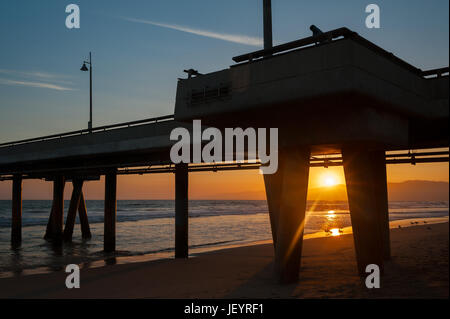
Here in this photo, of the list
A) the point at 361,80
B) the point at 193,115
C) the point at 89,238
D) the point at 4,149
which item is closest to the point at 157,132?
the point at 193,115

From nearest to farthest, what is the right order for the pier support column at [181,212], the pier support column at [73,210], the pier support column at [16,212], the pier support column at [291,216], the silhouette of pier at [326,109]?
1. the silhouette of pier at [326,109]
2. the pier support column at [291,216]
3. the pier support column at [181,212]
4. the pier support column at [16,212]
5. the pier support column at [73,210]

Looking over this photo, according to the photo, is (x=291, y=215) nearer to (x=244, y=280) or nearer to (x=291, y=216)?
(x=291, y=216)

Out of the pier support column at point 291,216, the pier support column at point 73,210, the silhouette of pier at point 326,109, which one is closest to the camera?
the silhouette of pier at point 326,109

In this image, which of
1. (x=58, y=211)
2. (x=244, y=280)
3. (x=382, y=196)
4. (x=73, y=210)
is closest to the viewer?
(x=244, y=280)

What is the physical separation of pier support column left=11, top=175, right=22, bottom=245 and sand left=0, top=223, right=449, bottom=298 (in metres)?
19.7

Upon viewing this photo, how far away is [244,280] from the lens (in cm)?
1400

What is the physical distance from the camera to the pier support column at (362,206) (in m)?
12.5

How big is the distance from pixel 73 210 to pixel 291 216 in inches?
1116

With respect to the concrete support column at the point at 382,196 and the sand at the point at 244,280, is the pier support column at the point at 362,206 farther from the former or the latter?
the concrete support column at the point at 382,196
